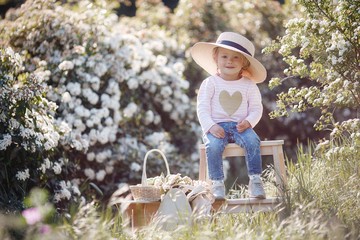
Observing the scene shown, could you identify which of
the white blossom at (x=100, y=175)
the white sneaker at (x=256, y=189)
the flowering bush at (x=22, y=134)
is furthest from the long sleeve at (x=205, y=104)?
the white blossom at (x=100, y=175)

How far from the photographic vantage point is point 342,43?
199 inches

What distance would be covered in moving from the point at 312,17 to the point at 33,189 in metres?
2.77

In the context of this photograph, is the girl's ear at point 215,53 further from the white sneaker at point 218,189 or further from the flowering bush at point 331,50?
the white sneaker at point 218,189

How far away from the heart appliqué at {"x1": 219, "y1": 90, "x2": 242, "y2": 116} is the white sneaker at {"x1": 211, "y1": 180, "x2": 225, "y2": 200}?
540 mm

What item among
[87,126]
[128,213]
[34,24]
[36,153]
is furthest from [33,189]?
[34,24]

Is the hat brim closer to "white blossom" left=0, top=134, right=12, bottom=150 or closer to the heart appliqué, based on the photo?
the heart appliqué

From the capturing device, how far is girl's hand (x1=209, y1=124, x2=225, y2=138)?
16.5ft

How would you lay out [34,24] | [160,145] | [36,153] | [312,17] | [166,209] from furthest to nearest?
[160,145] < [34,24] < [36,153] < [312,17] < [166,209]

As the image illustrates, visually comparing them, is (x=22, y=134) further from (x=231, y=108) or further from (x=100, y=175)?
(x=100, y=175)

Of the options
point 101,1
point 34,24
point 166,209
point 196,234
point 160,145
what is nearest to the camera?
point 196,234

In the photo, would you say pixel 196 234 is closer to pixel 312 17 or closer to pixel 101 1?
pixel 312 17

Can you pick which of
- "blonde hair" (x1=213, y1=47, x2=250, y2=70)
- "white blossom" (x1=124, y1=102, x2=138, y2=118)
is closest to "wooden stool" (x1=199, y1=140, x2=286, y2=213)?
"blonde hair" (x1=213, y1=47, x2=250, y2=70)

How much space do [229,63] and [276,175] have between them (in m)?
0.90

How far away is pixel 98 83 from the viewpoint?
26.3ft
